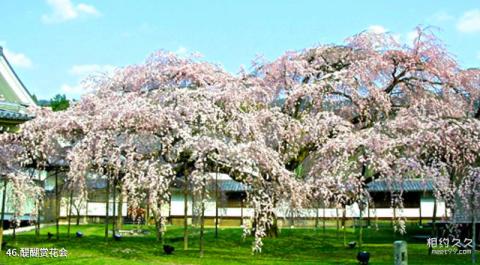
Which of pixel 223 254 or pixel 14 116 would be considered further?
pixel 14 116

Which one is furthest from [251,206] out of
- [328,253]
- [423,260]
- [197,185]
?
[423,260]

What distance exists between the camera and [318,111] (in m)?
21.3

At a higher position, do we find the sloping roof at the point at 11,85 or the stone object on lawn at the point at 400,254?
the sloping roof at the point at 11,85

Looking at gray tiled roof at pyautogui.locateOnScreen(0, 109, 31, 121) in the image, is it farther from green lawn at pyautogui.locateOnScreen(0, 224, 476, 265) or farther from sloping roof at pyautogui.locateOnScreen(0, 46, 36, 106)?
sloping roof at pyautogui.locateOnScreen(0, 46, 36, 106)

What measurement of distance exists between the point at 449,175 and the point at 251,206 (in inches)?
223

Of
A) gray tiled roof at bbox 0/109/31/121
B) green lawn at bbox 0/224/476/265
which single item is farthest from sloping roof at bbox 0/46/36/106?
gray tiled roof at bbox 0/109/31/121

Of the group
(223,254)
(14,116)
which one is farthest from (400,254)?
(14,116)

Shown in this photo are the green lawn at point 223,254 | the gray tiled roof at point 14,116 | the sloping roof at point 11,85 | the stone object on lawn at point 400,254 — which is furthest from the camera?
the sloping roof at point 11,85

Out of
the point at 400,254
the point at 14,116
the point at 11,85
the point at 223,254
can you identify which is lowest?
the point at 223,254

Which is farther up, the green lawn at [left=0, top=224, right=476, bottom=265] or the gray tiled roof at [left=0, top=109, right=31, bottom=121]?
the gray tiled roof at [left=0, top=109, right=31, bottom=121]

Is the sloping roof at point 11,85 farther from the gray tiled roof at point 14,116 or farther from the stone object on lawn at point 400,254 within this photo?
the stone object on lawn at point 400,254

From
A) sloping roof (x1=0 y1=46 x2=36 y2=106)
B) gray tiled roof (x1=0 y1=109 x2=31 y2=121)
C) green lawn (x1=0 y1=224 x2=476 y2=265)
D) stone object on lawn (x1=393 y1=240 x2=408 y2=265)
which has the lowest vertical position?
green lawn (x1=0 y1=224 x2=476 y2=265)

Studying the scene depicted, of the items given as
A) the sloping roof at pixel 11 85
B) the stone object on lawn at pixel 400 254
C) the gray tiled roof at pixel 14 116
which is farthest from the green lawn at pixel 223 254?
the stone object on lawn at pixel 400 254

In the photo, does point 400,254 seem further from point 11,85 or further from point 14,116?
point 11,85
